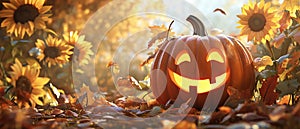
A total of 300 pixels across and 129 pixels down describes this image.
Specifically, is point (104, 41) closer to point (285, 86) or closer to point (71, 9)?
point (71, 9)

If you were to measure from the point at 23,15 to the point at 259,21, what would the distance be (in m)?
1.05

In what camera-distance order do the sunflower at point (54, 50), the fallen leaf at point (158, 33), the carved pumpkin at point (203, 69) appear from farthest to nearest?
the sunflower at point (54, 50), the fallen leaf at point (158, 33), the carved pumpkin at point (203, 69)

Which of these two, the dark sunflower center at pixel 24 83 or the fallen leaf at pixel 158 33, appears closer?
the dark sunflower center at pixel 24 83

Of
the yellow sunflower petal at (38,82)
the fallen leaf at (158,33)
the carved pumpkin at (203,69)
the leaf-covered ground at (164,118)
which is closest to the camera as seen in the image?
the leaf-covered ground at (164,118)

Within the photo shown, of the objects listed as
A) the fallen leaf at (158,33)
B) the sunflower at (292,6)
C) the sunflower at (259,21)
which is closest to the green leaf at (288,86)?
the sunflower at (259,21)

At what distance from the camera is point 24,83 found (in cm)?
183

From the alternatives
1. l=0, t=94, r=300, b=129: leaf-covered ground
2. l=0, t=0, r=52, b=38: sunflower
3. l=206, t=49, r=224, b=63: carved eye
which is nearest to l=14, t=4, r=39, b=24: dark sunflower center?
l=0, t=0, r=52, b=38: sunflower

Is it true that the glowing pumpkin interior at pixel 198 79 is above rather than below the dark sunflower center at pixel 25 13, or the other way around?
below

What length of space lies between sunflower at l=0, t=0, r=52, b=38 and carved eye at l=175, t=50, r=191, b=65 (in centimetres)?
74

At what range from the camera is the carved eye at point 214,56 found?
159 centimetres

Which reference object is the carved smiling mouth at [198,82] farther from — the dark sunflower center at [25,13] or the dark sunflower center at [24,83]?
the dark sunflower center at [25,13]

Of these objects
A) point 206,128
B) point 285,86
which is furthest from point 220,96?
point 206,128

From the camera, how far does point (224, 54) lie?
5.22 feet

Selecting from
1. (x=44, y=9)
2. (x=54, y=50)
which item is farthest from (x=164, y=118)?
(x=54, y=50)
